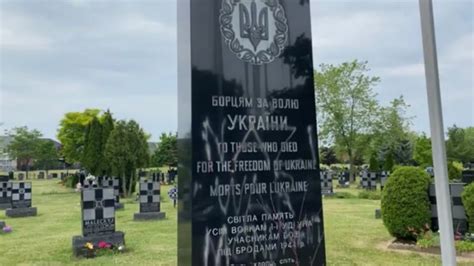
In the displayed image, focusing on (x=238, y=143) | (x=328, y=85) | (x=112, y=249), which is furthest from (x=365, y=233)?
(x=328, y=85)

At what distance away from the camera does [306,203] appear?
10.5 feet

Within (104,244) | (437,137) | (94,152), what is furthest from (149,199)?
(94,152)

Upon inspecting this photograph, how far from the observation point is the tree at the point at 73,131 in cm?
3260

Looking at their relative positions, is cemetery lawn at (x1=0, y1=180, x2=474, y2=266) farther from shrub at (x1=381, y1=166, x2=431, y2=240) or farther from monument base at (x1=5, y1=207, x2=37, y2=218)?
monument base at (x1=5, y1=207, x2=37, y2=218)

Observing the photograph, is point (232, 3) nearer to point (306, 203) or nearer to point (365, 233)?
point (306, 203)

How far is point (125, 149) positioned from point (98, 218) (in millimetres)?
10192

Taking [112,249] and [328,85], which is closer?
[112,249]

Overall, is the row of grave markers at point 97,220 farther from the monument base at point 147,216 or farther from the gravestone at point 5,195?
the gravestone at point 5,195

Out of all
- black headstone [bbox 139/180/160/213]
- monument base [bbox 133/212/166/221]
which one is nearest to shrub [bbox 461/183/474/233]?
monument base [bbox 133/212/166/221]

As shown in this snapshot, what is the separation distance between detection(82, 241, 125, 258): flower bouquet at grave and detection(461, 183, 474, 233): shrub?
508cm

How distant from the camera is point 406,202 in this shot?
6.60m

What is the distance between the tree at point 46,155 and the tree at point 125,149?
35660mm

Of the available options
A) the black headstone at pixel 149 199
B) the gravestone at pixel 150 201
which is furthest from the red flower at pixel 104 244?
the black headstone at pixel 149 199

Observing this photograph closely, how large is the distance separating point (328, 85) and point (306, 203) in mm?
27697
